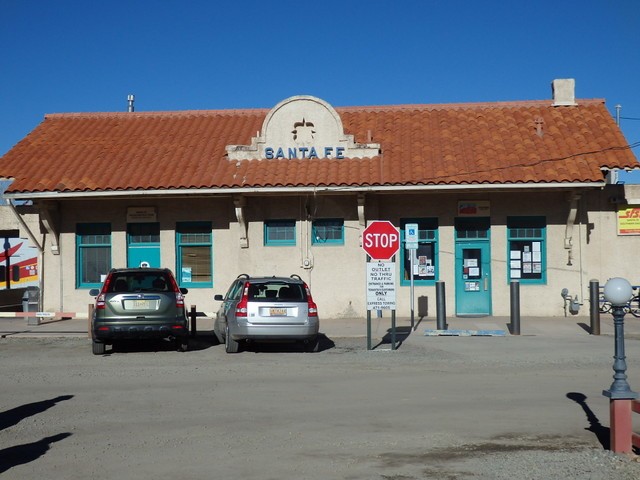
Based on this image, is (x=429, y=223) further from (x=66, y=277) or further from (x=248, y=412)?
(x=248, y=412)

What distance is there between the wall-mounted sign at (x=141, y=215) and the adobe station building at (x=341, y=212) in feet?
0.13

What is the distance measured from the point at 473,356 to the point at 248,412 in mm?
6414

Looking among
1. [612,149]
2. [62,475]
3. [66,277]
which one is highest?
[612,149]

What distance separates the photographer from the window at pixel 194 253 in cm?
2383

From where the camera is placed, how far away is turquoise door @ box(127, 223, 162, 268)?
2395 cm

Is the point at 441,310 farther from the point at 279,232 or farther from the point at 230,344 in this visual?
the point at 279,232

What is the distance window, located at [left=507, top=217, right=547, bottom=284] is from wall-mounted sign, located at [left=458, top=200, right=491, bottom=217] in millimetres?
648

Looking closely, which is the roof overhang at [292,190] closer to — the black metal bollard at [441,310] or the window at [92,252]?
the window at [92,252]

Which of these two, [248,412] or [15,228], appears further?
[15,228]

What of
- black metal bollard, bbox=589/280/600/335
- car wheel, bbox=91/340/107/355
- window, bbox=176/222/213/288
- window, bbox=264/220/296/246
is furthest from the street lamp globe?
window, bbox=176/222/213/288

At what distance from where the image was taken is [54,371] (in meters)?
14.4

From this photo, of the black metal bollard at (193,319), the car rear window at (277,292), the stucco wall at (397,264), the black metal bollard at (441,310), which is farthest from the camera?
the stucco wall at (397,264)

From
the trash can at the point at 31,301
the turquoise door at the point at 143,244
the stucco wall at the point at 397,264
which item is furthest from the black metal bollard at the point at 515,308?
the trash can at the point at 31,301

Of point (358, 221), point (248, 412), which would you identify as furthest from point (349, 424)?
point (358, 221)
